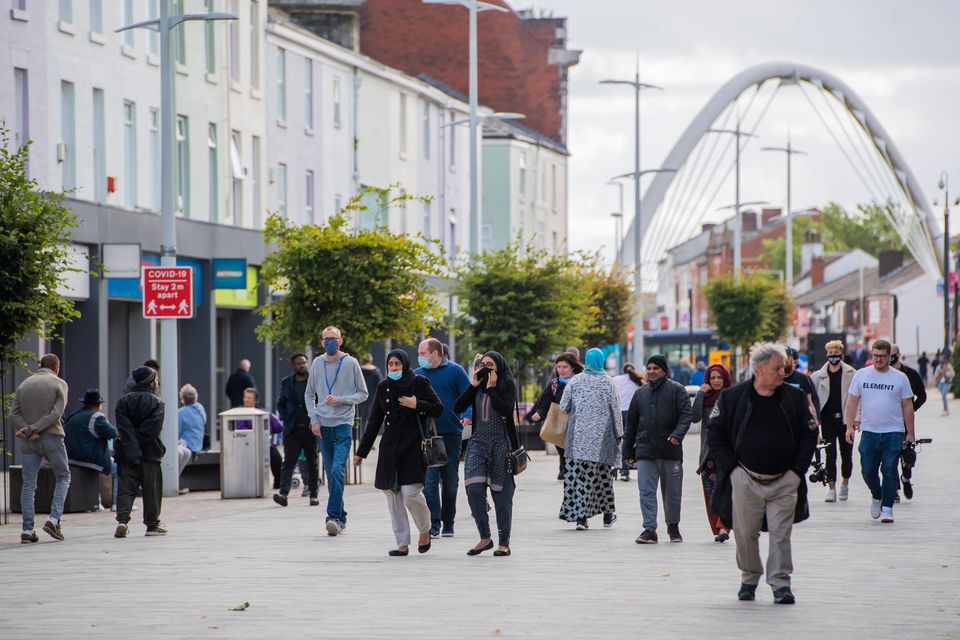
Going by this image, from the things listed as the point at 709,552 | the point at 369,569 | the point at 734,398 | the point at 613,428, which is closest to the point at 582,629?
the point at 734,398

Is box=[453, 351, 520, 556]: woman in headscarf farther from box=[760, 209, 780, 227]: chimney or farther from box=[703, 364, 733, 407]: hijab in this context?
box=[760, 209, 780, 227]: chimney

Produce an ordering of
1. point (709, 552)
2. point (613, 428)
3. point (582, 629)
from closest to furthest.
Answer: point (582, 629) < point (709, 552) < point (613, 428)

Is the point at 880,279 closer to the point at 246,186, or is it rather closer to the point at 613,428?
the point at 246,186

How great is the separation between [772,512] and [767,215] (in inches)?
6029

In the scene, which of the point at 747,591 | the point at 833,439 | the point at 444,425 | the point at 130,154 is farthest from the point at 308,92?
the point at 747,591

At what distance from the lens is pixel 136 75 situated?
34594 millimetres

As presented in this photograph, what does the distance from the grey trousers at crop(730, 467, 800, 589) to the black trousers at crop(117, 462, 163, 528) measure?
747 cm

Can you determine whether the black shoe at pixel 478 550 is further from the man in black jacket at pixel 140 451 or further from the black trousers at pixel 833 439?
the black trousers at pixel 833 439

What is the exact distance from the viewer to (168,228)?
23203mm

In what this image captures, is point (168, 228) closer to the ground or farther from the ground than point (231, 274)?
farther from the ground

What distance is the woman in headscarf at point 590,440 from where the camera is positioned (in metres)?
16.8

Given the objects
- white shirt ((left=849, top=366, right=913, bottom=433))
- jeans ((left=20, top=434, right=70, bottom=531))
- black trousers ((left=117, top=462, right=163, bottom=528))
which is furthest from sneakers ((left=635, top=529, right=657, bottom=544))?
jeans ((left=20, top=434, right=70, bottom=531))

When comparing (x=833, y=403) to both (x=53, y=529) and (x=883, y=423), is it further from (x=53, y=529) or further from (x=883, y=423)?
(x=53, y=529)

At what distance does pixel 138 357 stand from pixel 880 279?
87.5 metres
